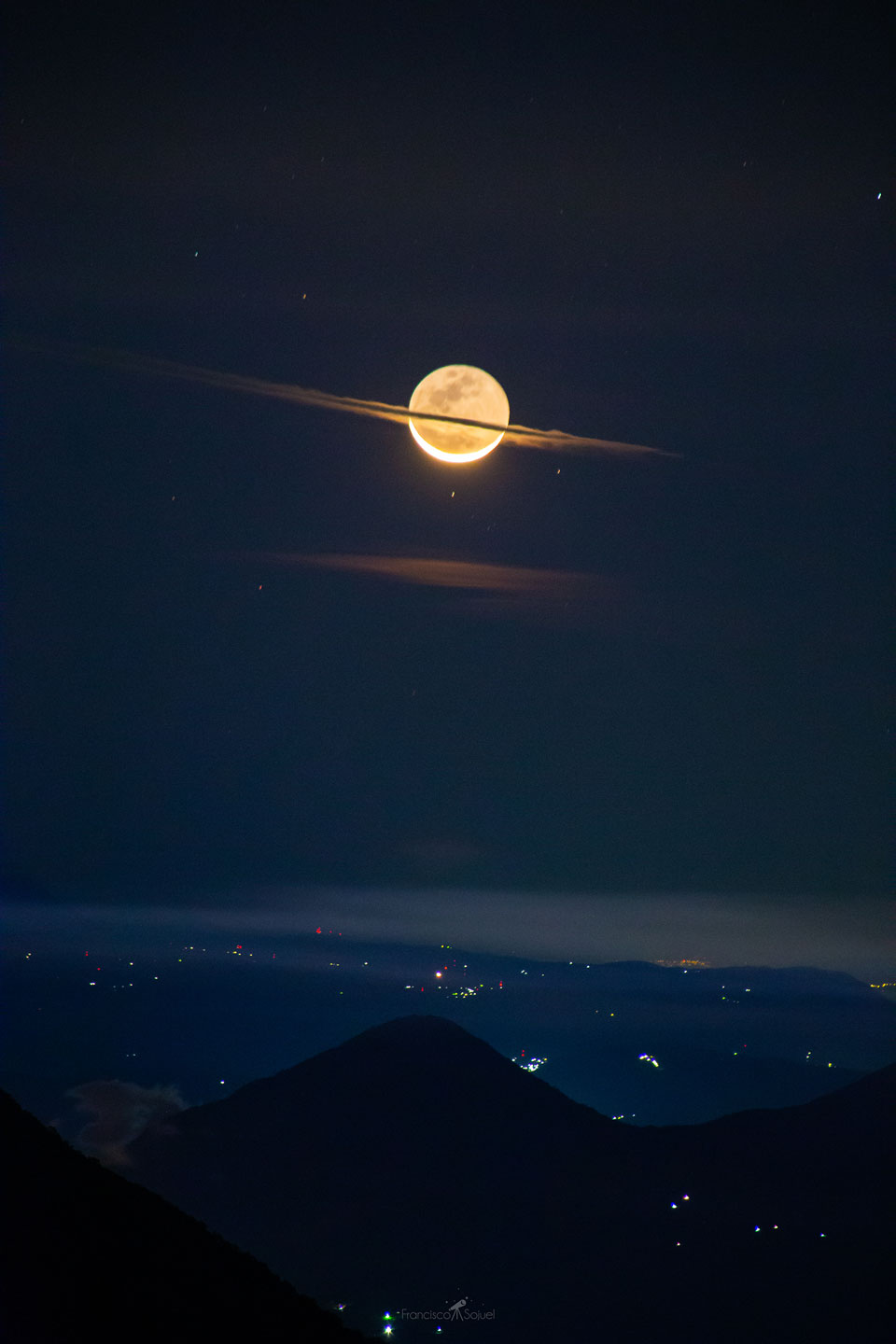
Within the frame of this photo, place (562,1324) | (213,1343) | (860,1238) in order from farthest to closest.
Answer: (860,1238) < (562,1324) < (213,1343)

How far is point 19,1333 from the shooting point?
24.8 m

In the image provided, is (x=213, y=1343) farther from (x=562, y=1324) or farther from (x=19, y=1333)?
(x=562, y=1324)

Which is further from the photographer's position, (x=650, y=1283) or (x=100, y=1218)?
(x=650, y=1283)

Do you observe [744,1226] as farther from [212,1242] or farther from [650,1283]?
[212,1242]

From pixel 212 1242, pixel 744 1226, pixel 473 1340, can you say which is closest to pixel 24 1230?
pixel 212 1242

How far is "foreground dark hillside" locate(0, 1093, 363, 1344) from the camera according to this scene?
2653 centimetres

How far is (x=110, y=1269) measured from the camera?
29500mm

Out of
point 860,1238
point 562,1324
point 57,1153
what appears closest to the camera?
point 57,1153

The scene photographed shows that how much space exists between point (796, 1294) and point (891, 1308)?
15809 mm

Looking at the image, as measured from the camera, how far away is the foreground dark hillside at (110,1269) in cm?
2653

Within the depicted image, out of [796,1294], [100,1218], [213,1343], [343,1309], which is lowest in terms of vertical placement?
[343,1309]

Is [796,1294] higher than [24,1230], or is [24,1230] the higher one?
[24,1230]

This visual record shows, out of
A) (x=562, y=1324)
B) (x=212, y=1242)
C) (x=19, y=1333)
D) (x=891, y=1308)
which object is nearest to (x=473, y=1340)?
(x=562, y=1324)

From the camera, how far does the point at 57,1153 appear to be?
34938mm
